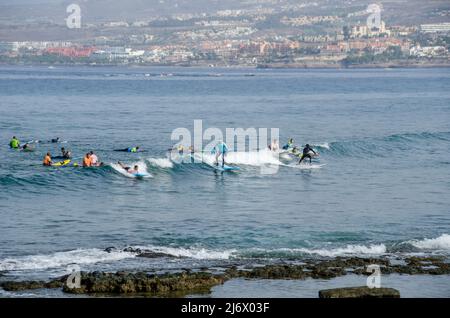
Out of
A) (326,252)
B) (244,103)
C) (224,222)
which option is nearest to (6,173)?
(224,222)

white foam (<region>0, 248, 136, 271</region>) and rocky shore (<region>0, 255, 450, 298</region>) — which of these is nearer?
rocky shore (<region>0, 255, 450, 298</region>)

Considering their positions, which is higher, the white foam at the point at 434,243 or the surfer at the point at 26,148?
the white foam at the point at 434,243

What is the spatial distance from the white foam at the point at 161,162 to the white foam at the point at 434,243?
73.5 feet

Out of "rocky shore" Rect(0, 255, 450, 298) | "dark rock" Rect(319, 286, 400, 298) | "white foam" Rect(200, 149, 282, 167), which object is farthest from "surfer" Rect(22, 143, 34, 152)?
"dark rock" Rect(319, 286, 400, 298)

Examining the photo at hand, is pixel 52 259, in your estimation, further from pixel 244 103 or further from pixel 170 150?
pixel 244 103

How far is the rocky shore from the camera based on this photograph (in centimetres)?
2283

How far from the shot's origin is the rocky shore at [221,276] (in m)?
22.8

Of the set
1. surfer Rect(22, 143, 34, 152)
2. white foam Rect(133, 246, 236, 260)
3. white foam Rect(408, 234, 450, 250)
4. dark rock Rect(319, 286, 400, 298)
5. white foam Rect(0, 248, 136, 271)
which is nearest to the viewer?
dark rock Rect(319, 286, 400, 298)

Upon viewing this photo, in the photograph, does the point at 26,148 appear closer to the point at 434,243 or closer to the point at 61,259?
the point at 61,259

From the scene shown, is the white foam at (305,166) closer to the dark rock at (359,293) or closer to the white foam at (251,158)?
the white foam at (251,158)

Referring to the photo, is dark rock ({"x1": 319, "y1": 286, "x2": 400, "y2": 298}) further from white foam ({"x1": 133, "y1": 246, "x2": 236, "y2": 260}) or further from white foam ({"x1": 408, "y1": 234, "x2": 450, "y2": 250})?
white foam ({"x1": 408, "y1": 234, "x2": 450, "y2": 250})

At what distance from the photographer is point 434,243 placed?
29.5 metres

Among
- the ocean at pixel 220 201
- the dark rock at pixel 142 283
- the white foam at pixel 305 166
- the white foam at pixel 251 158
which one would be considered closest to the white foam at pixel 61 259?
the ocean at pixel 220 201

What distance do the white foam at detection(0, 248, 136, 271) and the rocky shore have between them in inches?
38.2
